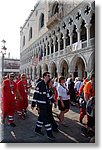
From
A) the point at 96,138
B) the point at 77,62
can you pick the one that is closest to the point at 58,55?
the point at 77,62

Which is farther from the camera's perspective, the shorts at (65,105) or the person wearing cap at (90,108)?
the shorts at (65,105)

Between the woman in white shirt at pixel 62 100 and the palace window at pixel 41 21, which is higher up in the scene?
the palace window at pixel 41 21

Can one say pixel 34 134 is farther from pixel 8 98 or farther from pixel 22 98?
pixel 22 98

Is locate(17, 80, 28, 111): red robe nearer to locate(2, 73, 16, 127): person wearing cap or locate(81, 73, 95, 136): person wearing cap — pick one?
locate(2, 73, 16, 127): person wearing cap

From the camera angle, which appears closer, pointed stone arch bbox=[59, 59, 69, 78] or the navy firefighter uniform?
the navy firefighter uniform

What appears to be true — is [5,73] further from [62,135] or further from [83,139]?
[83,139]

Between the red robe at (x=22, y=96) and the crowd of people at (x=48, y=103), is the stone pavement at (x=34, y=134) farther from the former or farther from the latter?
the red robe at (x=22, y=96)

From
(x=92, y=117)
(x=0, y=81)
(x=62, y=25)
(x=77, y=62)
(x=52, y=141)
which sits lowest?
(x=52, y=141)

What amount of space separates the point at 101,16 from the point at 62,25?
5.00 metres

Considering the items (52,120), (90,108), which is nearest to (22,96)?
(52,120)

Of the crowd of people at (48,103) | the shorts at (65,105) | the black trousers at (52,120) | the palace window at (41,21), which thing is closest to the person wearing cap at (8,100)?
the crowd of people at (48,103)

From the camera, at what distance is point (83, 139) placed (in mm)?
2375

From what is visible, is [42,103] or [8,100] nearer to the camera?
[42,103]

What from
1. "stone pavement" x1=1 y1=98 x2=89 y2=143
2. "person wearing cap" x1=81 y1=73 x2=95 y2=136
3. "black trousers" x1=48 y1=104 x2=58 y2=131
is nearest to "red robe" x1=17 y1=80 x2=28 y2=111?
"stone pavement" x1=1 y1=98 x2=89 y2=143
